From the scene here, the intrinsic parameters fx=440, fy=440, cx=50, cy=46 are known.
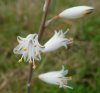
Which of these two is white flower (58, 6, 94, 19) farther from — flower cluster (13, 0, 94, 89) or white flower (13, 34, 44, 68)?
white flower (13, 34, 44, 68)

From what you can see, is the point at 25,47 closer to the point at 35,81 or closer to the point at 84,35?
the point at 35,81

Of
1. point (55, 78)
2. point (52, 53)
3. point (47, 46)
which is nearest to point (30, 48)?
point (47, 46)

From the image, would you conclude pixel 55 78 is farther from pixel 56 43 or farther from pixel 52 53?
pixel 52 53

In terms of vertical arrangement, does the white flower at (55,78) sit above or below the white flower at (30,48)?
below

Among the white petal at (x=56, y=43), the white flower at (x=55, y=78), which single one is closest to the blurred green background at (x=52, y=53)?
the white flower at (x=55, y=78)

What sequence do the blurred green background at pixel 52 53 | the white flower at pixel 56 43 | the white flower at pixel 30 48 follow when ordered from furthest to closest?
the blurred green background at pixel 52 53, the white flower at pixel 56 43, the white flower at pixel 30 48

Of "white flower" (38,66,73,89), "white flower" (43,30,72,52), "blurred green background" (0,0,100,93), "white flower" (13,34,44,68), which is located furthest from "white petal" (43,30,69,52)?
"blurred green background" (0,0,100,93)

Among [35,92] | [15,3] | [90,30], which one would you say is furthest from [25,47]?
[15,3]

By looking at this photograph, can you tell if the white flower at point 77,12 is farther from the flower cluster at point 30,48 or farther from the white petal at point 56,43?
the flower cluster at point 30,48
